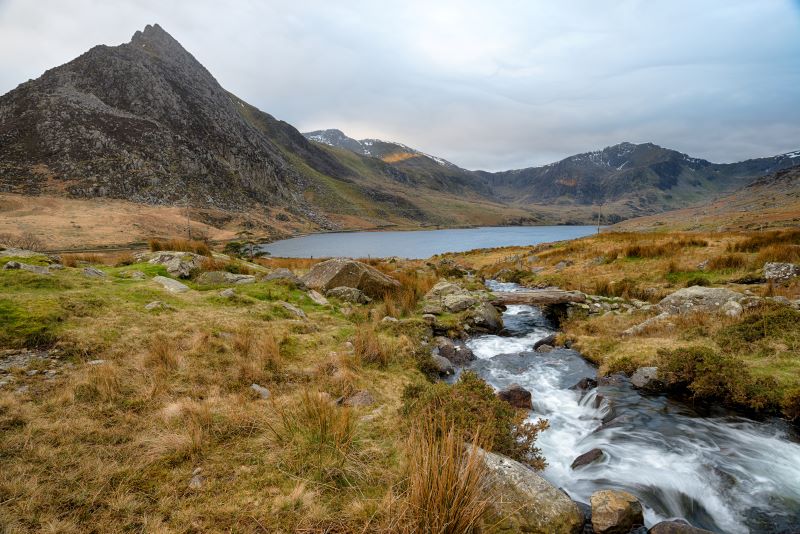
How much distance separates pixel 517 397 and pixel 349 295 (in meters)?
8.32

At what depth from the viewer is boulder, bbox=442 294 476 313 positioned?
14875 mm

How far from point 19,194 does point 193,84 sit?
346 ft

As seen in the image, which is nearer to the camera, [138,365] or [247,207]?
[138,365]

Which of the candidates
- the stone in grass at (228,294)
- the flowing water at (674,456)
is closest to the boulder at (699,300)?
the flowing water at (674,456)

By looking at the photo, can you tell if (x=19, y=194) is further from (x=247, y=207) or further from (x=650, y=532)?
(x=650, y=532)

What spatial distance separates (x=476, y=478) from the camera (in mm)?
3156

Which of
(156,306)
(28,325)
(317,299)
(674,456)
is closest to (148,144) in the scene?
(317,299)

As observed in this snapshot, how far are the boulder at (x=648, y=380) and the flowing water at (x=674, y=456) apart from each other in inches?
8.0

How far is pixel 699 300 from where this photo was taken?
11672 millimetres

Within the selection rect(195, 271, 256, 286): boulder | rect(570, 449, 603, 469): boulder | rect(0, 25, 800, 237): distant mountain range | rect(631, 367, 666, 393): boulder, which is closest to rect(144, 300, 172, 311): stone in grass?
rect(195, 271, 256, 286): boulder

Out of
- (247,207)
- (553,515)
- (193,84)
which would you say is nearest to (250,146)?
(193,84)

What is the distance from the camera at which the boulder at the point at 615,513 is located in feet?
14.1

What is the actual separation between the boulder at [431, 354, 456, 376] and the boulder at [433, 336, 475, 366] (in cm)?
65

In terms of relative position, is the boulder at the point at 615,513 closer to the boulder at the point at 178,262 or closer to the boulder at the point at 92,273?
the boulder at the point at 92,273
